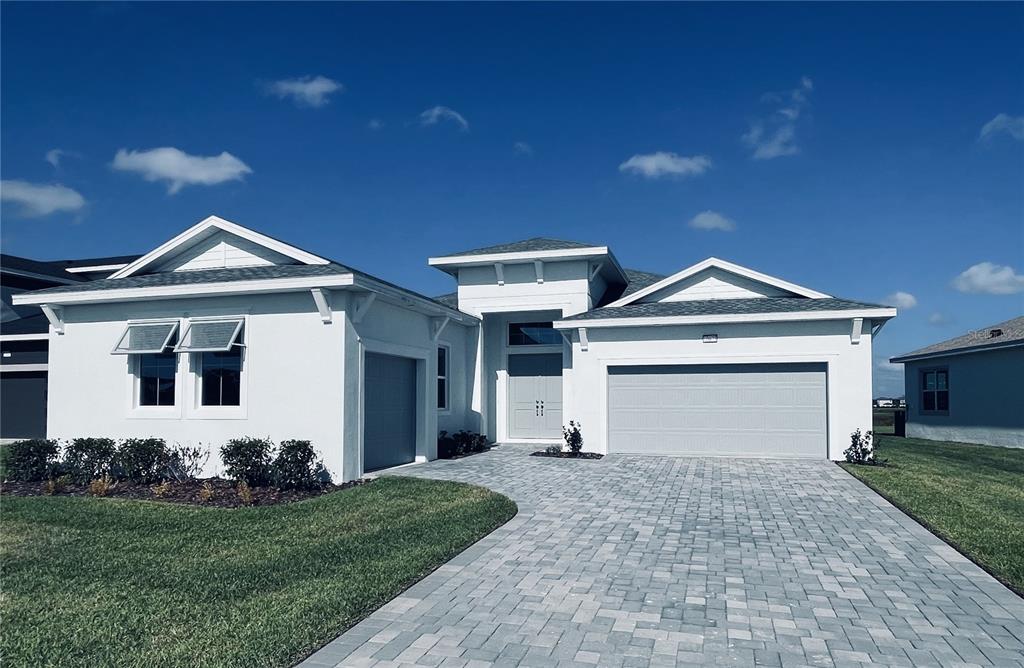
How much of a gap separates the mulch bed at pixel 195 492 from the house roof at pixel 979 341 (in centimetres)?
1858

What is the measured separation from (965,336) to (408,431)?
67.8 feet

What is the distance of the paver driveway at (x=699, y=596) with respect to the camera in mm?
4586

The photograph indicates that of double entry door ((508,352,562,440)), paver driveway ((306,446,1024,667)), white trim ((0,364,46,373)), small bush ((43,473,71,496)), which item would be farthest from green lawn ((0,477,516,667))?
white trim ((0,364,46,373))

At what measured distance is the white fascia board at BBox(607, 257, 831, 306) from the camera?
16125 millimetres

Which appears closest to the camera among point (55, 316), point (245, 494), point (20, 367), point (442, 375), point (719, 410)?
point (245, 494)

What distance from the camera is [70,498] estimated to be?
A: 1062 cm

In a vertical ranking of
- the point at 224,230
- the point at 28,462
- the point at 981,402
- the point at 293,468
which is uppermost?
the point at 224,230

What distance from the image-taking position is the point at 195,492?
1092 centimetres

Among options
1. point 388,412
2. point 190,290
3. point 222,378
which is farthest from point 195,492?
point 388,412

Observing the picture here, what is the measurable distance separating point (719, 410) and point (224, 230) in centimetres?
1159

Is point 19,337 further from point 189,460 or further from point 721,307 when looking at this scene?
point 721,307

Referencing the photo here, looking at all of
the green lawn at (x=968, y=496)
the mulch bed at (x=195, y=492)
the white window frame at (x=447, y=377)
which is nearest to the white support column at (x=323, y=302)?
the mulch bed at (x=195, y=492)

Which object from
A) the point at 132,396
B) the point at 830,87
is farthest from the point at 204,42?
the point at 830,87

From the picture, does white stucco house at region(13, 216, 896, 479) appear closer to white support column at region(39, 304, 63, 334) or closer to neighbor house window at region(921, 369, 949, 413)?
white support column at region(39, 304, 63, 334)
